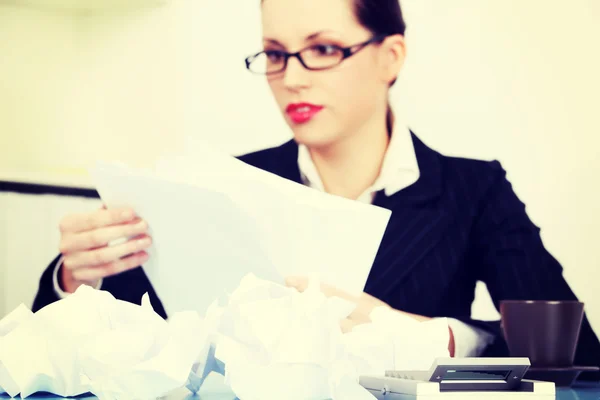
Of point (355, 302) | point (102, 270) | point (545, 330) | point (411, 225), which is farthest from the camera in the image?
point (411, 225)

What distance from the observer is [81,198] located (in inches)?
47.9

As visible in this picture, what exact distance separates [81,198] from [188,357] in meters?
0.88

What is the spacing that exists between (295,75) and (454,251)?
44 centimetres

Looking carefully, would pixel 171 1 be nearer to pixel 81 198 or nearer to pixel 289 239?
pixel 81 198

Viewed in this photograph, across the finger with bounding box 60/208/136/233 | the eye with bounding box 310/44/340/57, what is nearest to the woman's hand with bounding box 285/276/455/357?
the finger with bounding box 60/208/136/233

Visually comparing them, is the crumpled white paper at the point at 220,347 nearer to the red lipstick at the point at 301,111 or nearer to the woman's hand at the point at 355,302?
the woman's hand at the point at 355,302

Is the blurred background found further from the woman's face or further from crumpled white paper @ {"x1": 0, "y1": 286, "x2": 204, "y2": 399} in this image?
crumpled white paper @ {"x1": 0, "y1": 286, "x2": 204, "y2": 399}

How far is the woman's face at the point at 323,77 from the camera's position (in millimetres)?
1218

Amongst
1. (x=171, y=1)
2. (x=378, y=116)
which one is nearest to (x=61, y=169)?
(x=171, y=1)

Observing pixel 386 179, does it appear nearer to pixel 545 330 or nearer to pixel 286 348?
pixel 545 330

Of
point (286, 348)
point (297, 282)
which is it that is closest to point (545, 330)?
point (297, 282)

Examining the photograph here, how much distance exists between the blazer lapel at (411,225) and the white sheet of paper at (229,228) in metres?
0.30

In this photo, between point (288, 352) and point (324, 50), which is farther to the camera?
point (324, 50)

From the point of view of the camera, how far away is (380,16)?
4.08 ft
